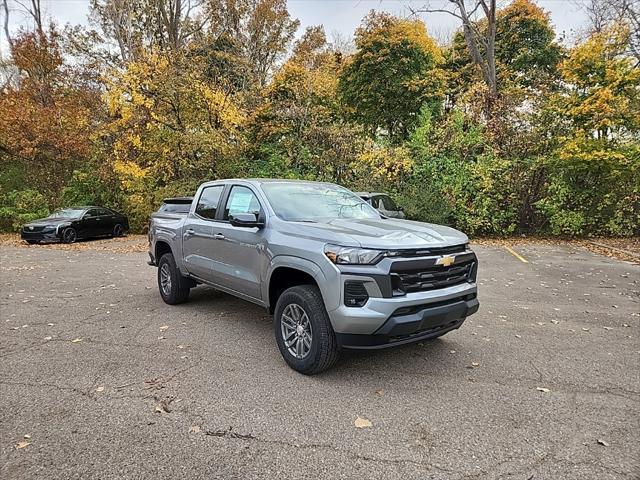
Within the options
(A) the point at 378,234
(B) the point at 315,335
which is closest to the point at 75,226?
(B) the point at 315,335

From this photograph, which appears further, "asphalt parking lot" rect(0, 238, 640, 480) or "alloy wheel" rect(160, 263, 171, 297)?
"alloy wheel" rect(160, 263, 171, 297)

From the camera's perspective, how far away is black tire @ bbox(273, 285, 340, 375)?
11.4ft

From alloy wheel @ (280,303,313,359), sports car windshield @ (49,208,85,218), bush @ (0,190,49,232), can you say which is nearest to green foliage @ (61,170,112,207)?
bush @ (0,190,49,232)

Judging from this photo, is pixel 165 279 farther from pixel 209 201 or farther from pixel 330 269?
pixel 330 269

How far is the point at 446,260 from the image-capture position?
3607mm

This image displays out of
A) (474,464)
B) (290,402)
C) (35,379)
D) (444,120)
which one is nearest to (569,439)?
(474,464)

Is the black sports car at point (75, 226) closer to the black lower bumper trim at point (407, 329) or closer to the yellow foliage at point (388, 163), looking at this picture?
the yellow foliage at point (388, 163)

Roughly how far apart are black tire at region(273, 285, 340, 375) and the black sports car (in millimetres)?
13946

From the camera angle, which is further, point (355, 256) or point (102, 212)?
point (102, 212)

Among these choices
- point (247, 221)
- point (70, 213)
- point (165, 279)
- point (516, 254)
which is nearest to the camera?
point (247, 221)

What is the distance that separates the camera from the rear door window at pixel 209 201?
5211 mm

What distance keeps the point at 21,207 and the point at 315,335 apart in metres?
19.2

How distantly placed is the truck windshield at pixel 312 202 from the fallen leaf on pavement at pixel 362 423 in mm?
1953

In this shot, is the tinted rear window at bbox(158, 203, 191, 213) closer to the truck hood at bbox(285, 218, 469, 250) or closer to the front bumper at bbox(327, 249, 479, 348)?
the truck hood at bbox(285, 218, 469, 250)
